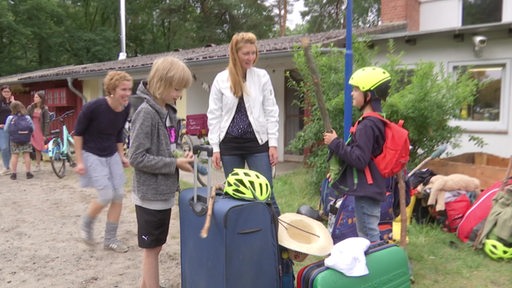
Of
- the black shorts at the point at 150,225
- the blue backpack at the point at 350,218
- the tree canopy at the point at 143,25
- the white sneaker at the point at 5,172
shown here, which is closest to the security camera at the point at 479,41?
the blue backpack at the point at 350,218

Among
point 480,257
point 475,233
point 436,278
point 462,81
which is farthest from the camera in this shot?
point 462,81

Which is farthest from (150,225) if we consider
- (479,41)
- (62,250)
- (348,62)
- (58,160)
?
(58,160)

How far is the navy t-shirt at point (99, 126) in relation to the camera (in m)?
3.98

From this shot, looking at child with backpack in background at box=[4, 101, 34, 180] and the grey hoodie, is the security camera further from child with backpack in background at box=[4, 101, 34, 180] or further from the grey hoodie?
child with backpack in background at box=[4, 101, 34, 180]

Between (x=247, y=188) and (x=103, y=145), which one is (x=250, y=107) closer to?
(x=247, y=188)

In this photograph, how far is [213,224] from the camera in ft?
8.50

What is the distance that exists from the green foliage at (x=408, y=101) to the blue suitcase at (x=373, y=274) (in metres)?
2.92

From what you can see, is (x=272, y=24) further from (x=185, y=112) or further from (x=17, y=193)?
(x=17, y=193)

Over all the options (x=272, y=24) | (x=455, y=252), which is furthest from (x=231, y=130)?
(x=272, y=24)

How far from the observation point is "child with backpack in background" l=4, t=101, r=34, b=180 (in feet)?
29.3

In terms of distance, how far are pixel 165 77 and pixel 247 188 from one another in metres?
0.87

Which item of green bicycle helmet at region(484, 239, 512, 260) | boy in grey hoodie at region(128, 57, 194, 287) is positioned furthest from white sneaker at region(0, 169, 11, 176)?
green bicycle helmet at region(484, 239, 512, 260)

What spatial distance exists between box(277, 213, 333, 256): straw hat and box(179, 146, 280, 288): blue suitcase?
0.35 feet

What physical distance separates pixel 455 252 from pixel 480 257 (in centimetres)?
21
